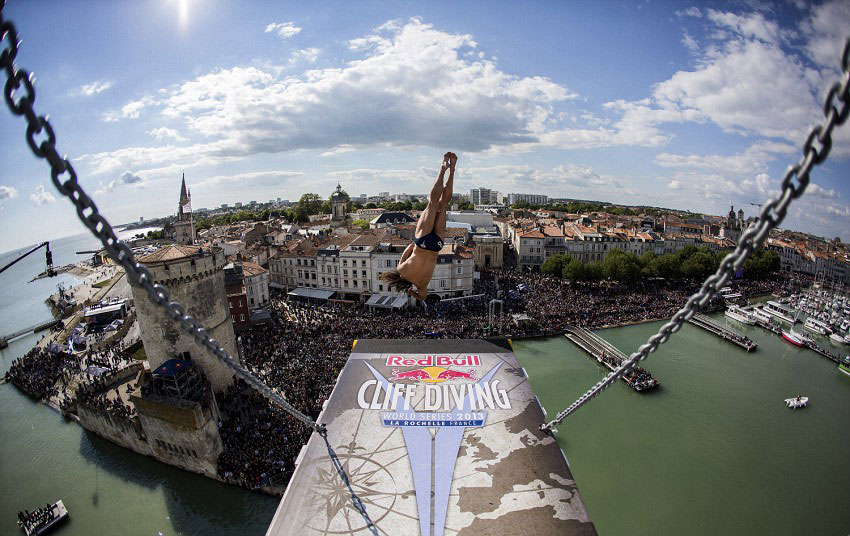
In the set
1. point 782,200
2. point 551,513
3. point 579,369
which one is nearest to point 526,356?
point 579,369

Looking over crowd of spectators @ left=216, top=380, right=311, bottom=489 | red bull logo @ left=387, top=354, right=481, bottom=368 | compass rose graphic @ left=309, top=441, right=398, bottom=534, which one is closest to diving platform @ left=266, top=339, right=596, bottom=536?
compass rose graphic @ left=309, top=441, right=398, bottom=534

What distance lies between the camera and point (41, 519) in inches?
560

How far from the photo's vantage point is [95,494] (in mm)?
15750

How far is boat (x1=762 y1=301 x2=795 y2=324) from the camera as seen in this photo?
36.2 meters

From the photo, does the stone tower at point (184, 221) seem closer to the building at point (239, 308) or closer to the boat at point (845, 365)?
the building at point (239, 308)

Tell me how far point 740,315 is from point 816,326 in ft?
19.2

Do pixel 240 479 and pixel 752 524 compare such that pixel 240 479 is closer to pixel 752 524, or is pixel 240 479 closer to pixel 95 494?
pixel 95 494

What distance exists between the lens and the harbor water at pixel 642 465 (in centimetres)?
1444

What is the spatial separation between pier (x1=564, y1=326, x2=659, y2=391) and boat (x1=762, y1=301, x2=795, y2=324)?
2099cm

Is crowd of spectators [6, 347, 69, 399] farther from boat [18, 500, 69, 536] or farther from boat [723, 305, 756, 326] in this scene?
boat [723, 305, 756, 326]

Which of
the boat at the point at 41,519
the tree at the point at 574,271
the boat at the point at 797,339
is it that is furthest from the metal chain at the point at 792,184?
the boat at the point at 797,339

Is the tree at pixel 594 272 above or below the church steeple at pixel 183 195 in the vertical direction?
below

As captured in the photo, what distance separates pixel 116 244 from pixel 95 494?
19824 mm

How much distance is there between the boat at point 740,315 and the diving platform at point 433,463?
32.4 meters
